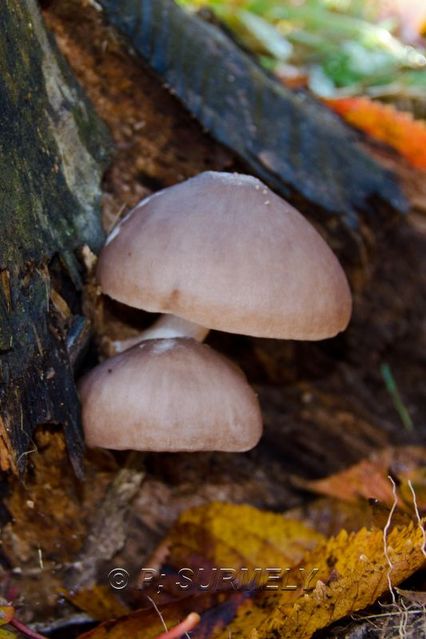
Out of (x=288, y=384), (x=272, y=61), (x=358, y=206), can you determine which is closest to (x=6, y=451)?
(x=288, y=384)

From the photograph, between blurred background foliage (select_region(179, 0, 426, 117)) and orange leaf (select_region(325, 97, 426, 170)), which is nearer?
orange leaf (select_region(325, 97, 426, 170))

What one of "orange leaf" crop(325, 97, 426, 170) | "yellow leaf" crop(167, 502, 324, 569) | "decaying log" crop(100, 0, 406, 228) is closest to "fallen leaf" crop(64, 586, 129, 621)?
"yellow leaf" crop(167, 502, 324, 569)

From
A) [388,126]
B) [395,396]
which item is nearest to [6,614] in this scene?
[395,396]

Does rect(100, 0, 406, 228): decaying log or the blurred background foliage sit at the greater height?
rect(100, 0, 406, 228): decaying log

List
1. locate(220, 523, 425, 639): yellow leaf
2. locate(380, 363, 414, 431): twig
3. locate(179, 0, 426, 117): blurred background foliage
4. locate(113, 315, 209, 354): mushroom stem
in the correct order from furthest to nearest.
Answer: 1. locate(179, 0, 426, 117): blurred background foliage
2. locate(380, 363, 414, 431): twig
3. locate(113, 315, 209, 354): mushroom stem
4. locate(220, 523, 425, 639): yellow leaf

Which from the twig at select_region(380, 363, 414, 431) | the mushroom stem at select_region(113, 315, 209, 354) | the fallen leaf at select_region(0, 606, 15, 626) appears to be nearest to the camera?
the fallen leaf at select_region(0, 606, 15, 626)

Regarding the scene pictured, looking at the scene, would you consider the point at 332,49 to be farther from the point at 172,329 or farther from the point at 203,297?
the point at 203,297
